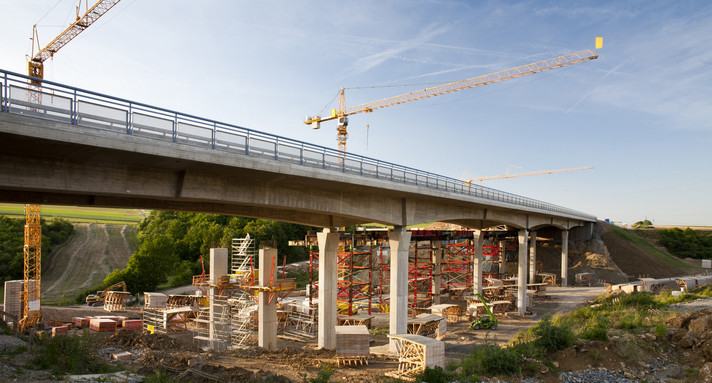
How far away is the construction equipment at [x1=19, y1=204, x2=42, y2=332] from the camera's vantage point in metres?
30.9

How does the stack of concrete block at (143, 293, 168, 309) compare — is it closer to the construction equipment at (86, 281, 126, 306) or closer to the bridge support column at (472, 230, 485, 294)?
the construction equipment at (86, 281, 126, 306)

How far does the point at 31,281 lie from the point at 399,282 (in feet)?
98.2

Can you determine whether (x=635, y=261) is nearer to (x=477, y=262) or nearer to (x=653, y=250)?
(x=653, y=250)

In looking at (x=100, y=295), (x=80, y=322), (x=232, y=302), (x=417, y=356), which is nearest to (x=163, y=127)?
(x=417, y=356)

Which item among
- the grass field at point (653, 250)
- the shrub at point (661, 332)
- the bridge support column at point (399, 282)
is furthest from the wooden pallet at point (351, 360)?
the grass field at point (653, 250)

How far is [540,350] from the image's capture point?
648 inches

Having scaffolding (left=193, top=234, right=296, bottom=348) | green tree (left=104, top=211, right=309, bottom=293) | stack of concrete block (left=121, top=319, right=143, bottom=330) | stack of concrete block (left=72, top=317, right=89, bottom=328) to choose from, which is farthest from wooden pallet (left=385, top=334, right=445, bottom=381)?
stack of concrete block (left=72, top=317, right=89, bottom=328)

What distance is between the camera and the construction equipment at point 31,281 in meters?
30.9

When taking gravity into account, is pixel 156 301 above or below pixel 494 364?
below

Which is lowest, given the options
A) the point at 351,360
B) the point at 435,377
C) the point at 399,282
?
the point at 351,360

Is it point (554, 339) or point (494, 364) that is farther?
point (554, 339)

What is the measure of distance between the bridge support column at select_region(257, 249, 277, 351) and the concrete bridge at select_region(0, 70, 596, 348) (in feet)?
9.24

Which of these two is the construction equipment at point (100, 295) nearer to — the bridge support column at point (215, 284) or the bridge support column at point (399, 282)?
the bridge support column at point (215, 284)

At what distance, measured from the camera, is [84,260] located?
189ft
